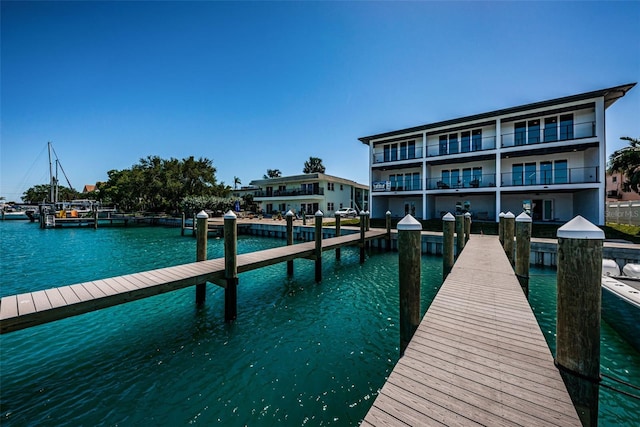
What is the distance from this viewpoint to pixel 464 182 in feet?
83.1

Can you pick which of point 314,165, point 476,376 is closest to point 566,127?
point 476,376

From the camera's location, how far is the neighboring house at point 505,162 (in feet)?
64.3

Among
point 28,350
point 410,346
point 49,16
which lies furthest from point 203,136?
point 410,346

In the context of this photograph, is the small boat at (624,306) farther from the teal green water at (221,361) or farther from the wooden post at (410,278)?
the wooden post at (410,278)

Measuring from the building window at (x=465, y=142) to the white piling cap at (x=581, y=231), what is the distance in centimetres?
2493

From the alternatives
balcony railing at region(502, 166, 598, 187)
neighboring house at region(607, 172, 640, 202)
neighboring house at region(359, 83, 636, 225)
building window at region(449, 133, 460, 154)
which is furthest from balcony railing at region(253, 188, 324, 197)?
neighboring house at region(607, 172, 640, 202)

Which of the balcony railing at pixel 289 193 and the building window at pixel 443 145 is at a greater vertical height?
the building window at pixel 443 145

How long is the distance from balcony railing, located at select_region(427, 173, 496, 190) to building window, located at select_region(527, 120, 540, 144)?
3730mm

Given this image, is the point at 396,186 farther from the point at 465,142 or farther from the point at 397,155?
the point at 465,142

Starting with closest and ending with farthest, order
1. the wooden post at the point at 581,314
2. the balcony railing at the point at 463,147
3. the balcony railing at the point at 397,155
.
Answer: the wooden post at the point at 581,314 → the balcony railing at the point at 463,147 → the balcony railing at the point at 397,155

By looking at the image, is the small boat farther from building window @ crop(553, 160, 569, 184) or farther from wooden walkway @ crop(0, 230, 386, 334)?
building window @ crop(553, 160, 569, 184)

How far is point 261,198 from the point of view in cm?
4319

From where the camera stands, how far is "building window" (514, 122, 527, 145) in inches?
878

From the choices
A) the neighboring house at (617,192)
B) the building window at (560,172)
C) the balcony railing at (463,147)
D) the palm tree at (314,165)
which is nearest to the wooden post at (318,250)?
the balcony railing at (463,147)
